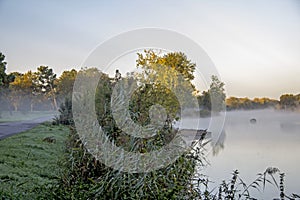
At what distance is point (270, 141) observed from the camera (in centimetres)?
714

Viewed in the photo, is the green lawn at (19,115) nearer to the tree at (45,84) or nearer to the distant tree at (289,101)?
the tree at (45,84)

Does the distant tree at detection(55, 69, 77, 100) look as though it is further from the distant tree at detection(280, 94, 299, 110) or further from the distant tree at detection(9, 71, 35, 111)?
the distant tree at detection(280, 94, 299, 110)

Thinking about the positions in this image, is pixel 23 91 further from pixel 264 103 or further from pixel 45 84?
pixel 264 103

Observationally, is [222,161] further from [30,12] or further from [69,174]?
[30,12]

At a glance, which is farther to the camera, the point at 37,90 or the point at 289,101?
the point at 37,90

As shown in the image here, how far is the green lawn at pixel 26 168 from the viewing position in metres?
2.57

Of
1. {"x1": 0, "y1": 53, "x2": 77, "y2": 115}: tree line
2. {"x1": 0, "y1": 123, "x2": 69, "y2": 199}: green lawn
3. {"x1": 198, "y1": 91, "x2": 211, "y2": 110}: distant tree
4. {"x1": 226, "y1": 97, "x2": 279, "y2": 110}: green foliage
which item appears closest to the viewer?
{"x1": 0, "y1": 123, "x2": 69, "y2": 199}: green lawn

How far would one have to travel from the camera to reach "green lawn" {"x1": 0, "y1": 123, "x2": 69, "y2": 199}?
2570 mm

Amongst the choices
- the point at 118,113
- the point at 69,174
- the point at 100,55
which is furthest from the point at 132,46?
the point at 69,174

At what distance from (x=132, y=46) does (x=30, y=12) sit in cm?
310

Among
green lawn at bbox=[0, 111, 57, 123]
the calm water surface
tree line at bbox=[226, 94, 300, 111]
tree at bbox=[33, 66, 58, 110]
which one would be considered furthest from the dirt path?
tree at bbox=[33, 66, 58, 110]

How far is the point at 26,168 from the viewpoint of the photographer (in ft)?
11.7

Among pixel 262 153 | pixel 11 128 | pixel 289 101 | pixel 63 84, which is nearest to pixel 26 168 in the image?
pixel 262 153

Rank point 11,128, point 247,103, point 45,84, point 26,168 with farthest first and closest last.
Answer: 1. point 45,84
2. point 11,128
3. point 247,103
4. point 26,168
